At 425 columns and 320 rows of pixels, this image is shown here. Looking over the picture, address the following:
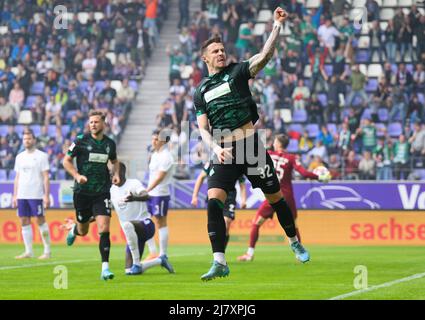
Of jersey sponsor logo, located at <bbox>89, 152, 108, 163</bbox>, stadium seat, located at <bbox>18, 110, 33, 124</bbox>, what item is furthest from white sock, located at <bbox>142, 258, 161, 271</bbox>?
stadium seat, located at <bbox>18, 110, 33, 124</bbox>

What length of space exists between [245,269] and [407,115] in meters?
13.7

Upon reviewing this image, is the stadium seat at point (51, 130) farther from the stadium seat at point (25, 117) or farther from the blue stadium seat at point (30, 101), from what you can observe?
the blue stadium seat at point (30, 101)

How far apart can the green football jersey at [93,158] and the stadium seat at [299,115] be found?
51.0 feet

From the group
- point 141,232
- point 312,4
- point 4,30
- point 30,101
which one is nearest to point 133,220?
point 141,232

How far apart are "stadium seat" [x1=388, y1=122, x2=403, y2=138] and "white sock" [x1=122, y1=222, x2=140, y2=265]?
48.4 ft

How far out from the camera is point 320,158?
2814 centimetres

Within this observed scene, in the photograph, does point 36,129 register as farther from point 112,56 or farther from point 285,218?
point 285,218

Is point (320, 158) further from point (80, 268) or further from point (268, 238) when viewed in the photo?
point (80, 268)

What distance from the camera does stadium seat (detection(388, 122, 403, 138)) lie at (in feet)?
97.0

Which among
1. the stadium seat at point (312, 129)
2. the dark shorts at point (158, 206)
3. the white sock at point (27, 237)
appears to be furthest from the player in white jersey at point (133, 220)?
the stadium seat at point (312, 129)

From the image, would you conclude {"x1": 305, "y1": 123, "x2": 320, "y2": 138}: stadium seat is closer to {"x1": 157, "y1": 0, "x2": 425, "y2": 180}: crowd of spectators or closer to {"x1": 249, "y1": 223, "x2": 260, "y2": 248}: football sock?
{"x1": 157, "y1": 0, "x2": 425, "y2": 180}: crowd of spectators

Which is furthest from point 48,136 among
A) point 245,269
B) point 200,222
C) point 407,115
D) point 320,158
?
point 245,269

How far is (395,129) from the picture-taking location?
97.6ft

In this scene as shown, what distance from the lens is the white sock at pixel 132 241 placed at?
53.0 ft
